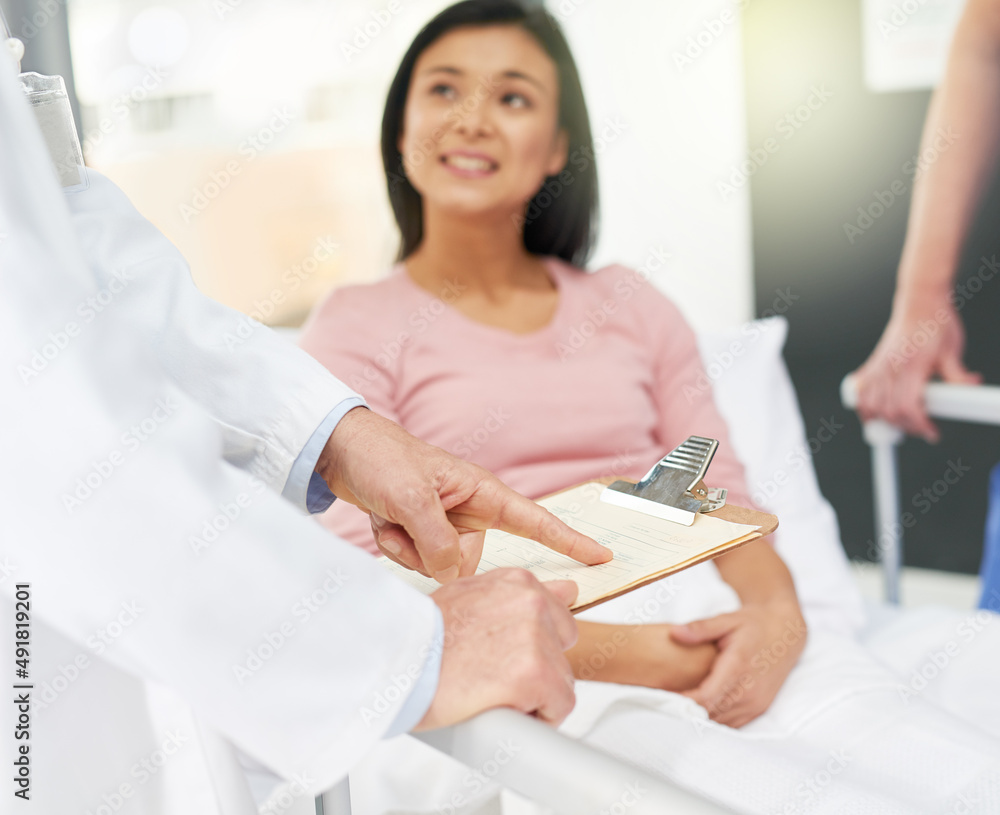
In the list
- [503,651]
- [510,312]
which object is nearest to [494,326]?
[510,312]

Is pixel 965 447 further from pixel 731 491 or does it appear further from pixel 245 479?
pixel 245 479

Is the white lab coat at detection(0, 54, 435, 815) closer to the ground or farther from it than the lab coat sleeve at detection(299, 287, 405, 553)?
farther from it

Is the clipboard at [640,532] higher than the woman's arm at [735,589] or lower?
higher

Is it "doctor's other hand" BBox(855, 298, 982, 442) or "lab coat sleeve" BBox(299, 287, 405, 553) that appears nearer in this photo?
"lab coat sleeve" BBox(299, 287, 405, 553)

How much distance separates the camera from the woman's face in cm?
137

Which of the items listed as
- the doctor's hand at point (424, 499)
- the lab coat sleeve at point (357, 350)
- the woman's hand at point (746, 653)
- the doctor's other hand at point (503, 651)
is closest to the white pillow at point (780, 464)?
the woman's hand at point (746, 653)

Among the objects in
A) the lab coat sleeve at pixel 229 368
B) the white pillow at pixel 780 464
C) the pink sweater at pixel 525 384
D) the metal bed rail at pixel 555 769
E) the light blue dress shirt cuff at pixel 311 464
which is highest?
the lab coat sleeve at pixel 229 368

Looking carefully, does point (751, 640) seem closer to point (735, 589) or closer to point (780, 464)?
point (735, 589)

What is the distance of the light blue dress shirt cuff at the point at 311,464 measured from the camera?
2.31ft

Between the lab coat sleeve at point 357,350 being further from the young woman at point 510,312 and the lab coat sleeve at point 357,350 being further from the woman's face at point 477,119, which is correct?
the woman's face at point 477,119

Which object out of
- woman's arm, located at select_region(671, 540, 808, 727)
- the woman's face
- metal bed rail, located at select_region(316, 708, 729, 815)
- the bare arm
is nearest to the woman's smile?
the woman's face

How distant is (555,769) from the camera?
1.62 feet

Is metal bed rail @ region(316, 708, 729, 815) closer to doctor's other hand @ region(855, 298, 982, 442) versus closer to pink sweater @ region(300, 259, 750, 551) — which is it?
pink sweater @ region(300, 259, 750, 551)

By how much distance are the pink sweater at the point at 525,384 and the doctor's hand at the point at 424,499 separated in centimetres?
45
